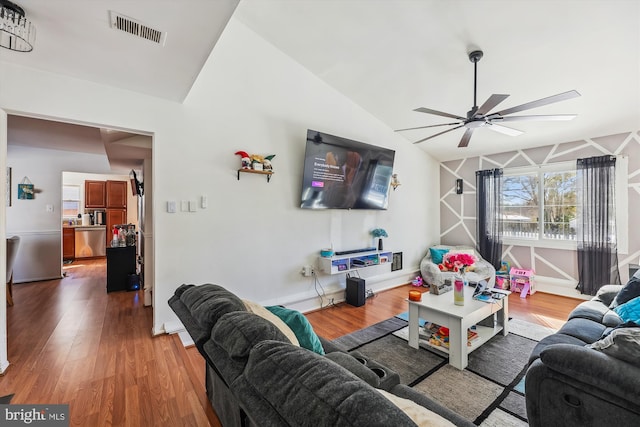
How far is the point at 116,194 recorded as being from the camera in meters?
7.41

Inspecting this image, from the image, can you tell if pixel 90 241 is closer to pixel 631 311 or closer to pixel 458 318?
pixel 458 318

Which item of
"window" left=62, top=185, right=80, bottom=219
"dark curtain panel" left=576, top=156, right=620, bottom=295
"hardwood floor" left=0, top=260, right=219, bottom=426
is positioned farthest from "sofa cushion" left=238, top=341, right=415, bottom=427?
"window" left=62, top=185, right=80, bottom=219

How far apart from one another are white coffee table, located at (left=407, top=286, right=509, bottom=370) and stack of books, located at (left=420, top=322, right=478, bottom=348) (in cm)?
3

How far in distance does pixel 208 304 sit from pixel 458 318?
2.02 m

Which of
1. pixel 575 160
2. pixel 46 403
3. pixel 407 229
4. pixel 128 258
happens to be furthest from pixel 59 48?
pixel 575 160

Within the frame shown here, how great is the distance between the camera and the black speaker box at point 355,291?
3854 mm

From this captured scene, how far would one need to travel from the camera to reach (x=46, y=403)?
1.78m

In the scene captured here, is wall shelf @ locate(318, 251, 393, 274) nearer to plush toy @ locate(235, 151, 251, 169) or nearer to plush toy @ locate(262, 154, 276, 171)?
plush toy @ locate(262, 154, 276, 171)

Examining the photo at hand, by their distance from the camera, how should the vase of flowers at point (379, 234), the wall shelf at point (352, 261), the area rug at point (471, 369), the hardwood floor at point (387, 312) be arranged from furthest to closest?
the vase of flowers at point (379, 234)
the wall shelf at point (352, 261)
the hardwood floor at point (387, 312)
the area rug at point (471, 369)

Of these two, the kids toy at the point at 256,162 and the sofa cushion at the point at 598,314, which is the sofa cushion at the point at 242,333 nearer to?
the kids toy at the point at 256,162

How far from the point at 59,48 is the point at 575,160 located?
20.2ft

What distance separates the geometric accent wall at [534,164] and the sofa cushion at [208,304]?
5133mm

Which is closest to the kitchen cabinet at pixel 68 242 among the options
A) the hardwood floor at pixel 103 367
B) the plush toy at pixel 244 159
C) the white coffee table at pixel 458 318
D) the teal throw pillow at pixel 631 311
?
the hardwood floor at pixel 103 367

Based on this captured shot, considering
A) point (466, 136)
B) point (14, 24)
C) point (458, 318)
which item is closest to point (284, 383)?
point (458, 318)
